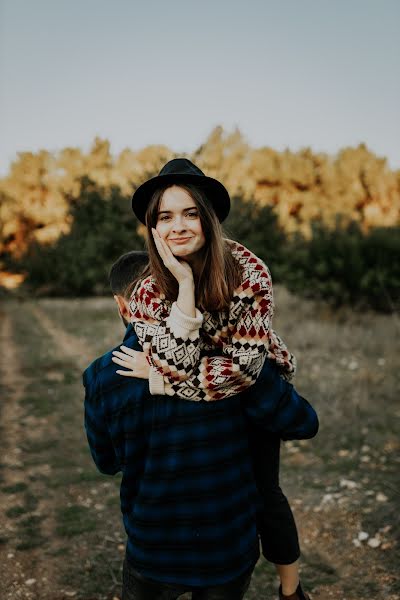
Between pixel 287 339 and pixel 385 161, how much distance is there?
2357 cm

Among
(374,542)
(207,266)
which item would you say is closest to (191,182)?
(207,266)

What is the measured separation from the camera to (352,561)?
3.12 metres

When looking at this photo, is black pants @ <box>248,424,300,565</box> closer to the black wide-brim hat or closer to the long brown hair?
the long brown hair

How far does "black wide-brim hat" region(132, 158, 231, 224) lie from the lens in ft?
5.57

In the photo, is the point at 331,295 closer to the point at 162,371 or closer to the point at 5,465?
the point at 5,465

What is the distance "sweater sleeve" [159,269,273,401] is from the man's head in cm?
69

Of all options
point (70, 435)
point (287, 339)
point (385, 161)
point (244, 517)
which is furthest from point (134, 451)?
point (385, 161)

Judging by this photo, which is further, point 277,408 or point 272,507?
point 272,507

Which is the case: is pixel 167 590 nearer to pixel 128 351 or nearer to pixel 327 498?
pixel 128 351

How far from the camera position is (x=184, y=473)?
1.50 metres

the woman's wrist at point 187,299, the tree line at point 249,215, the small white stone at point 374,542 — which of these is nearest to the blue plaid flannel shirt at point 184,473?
the woman's wrist at point 187,299

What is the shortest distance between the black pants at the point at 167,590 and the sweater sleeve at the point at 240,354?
0.61 meters

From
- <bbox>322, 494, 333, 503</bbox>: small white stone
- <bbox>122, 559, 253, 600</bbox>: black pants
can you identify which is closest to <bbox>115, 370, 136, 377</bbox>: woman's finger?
<bbox>122, 559, 253, 600</bbox>: black pants

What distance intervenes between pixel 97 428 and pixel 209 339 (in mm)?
484
